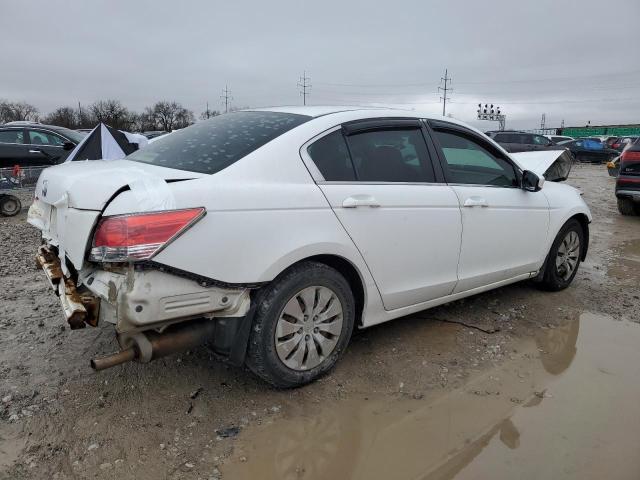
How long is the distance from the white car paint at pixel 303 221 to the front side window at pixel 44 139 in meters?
9.48

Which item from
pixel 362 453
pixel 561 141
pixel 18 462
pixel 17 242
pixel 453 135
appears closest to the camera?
pixel 18 462

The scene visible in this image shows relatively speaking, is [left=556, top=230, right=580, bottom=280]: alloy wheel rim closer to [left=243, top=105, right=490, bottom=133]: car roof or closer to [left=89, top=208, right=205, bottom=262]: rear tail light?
[left=243, top=105, right=490, bottom=133]: car roof

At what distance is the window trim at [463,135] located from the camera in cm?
367

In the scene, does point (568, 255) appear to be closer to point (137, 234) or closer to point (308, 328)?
point (308, 328)


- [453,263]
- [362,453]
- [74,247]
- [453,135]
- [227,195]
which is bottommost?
[362,453]

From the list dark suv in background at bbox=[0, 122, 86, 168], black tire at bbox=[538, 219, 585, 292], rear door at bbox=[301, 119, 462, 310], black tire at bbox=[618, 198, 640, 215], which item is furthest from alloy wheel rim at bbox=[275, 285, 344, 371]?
dark suv in background at bbox=[0, 122, 86, 168]

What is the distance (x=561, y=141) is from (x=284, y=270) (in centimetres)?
3392

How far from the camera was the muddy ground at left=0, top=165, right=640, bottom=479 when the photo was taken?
239 cm

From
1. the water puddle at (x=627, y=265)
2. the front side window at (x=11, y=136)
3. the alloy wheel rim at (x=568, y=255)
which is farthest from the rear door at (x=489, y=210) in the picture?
the front side window at (x=11, y=136)

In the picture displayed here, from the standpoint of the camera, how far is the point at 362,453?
248cm

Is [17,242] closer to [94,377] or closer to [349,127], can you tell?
[94,377]

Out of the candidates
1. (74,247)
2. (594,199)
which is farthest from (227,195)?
(594,199)

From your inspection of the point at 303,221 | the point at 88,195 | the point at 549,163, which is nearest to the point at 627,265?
the point at 549,163

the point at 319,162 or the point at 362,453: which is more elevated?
the point at 319,162
